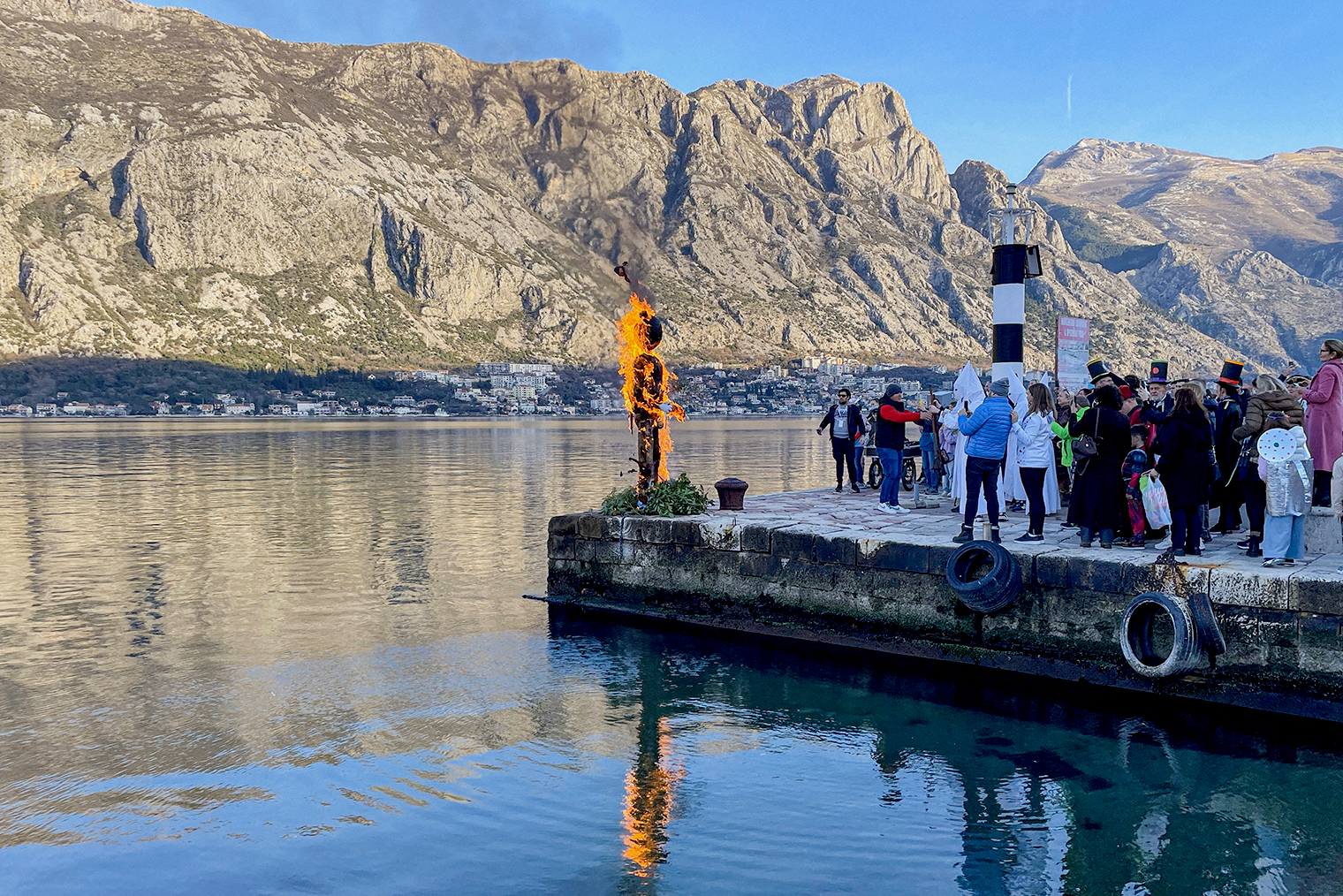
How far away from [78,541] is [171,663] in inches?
514

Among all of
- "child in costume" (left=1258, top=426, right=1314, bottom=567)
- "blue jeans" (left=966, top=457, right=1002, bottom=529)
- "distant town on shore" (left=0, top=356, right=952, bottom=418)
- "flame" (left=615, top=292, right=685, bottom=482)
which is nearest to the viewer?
"child in costume" (left=1258, top=426, right=1314, bottom=567)

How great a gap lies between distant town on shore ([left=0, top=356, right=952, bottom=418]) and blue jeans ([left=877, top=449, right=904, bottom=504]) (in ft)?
342

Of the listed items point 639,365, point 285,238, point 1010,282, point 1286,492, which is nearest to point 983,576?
point 1286,492

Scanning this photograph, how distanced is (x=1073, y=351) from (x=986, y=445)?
9.09 metres

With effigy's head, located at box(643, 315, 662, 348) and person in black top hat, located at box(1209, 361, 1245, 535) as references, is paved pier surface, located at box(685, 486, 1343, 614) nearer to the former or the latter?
person in black top hat, located at box(1209, 361, 1245, 535)

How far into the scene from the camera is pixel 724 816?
793cm

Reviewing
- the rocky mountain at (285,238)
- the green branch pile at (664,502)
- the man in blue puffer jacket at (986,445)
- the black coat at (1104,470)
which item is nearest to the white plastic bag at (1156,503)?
the black coat at (1104,470)

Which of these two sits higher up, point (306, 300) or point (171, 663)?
point (306, 300)

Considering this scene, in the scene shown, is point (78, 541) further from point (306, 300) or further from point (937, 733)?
point (306, 300)

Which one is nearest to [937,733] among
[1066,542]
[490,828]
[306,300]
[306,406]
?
[1066,542]

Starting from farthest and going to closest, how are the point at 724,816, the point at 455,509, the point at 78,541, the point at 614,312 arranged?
1. the point at 455,509
2. the point at 78,541
3. the point at 614,312
4. the point at 724,816

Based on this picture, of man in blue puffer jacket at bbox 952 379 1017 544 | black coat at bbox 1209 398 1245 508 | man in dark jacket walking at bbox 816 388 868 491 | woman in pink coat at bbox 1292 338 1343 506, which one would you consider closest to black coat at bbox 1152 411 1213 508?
woman in pink coat at bbox 1292 338 1343 506

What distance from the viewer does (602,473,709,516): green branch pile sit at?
15391 millimetres

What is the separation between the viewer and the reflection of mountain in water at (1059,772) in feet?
23.2
